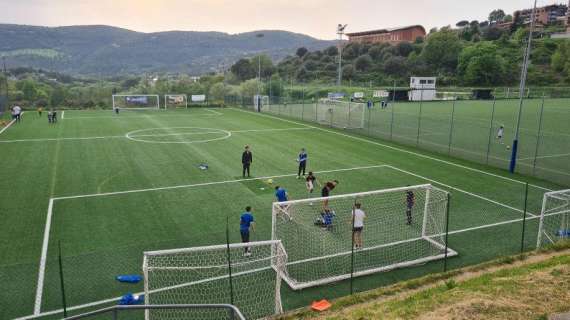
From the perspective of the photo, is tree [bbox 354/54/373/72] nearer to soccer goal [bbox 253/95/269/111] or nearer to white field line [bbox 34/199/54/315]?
soccer goal [bbox 253/95/269/111]

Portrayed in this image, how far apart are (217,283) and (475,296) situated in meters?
6.24

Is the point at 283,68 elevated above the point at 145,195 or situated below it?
above

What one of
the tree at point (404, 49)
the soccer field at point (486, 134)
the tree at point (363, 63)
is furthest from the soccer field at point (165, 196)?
the tree at point (404, 49)

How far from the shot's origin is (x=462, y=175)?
22766mm

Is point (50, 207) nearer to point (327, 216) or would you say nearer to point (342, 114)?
point (327, 216)

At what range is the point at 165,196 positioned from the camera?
18.6 meters

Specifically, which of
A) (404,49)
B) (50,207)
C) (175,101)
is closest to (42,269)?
(50,207)

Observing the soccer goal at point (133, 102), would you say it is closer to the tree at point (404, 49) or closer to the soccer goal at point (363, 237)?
the soccer goal at point (363, 237)

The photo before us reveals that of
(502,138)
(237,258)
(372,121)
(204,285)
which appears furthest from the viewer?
(372,121)

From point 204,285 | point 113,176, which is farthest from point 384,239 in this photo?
point 113,176

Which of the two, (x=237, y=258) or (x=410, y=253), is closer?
(x=237, y=258)

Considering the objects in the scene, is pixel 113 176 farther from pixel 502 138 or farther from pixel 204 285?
pixel 502 138

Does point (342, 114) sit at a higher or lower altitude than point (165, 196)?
higher

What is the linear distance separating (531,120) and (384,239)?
3997 cm
